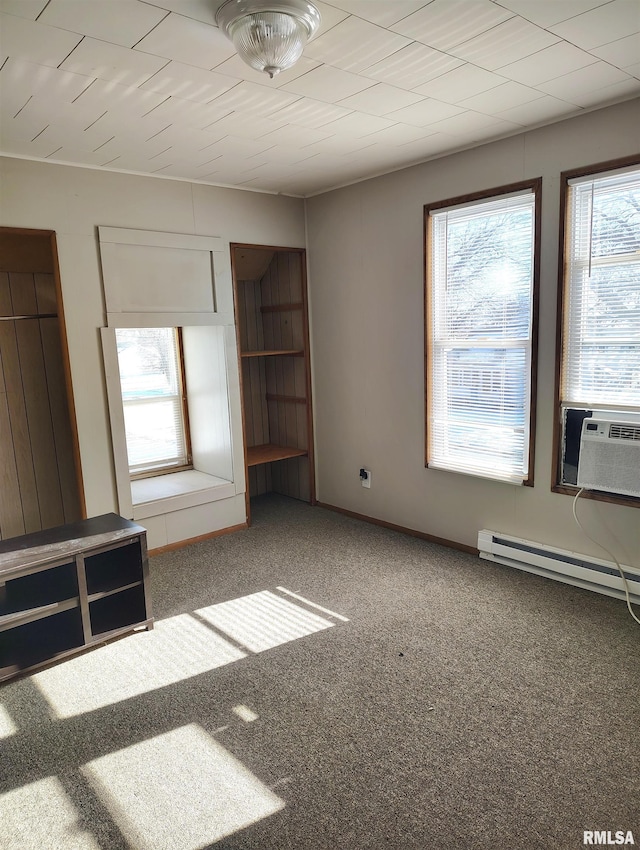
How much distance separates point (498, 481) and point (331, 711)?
6.05ft

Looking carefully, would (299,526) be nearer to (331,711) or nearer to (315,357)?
(315,357)

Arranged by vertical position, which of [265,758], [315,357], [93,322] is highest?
[93,322]

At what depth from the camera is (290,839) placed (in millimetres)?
1734

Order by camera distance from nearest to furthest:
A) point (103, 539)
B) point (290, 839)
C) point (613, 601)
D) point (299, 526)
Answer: point (290, 839) → point (103, 539) → point (613, 601) → point (299, 526)

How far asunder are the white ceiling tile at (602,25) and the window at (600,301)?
2.76ft

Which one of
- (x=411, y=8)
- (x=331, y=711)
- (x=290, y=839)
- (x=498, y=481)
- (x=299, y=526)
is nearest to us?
(x=290, y=839)

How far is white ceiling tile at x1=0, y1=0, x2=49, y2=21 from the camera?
1.74 metres

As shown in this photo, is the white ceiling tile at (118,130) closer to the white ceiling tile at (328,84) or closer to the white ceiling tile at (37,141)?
the white ceiling tile at (37,141)

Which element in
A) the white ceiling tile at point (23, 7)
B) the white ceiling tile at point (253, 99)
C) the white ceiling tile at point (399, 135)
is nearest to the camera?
the white ceiling tile at point (23, 7)

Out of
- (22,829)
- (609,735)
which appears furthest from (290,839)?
(609,735)

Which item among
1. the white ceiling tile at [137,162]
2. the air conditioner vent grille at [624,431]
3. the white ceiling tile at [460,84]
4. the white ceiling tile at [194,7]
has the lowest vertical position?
the air conditioner vent grille at [624,431]

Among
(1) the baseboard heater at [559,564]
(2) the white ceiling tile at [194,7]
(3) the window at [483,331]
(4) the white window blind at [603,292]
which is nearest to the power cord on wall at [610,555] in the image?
(1) the baseboard heater at [559,564]

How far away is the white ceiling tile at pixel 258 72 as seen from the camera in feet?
7.23

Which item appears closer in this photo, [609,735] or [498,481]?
[609,735]
